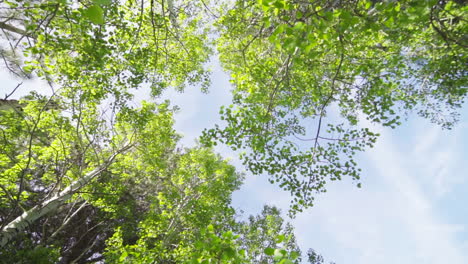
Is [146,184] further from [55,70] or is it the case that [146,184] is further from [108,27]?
[108,27]

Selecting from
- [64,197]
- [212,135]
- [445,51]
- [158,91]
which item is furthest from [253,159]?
[158,91]

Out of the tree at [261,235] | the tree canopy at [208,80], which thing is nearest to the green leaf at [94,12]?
the tree canopy at [208,80]

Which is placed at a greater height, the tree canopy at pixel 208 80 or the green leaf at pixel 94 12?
the tree canopy at pixel 208 80

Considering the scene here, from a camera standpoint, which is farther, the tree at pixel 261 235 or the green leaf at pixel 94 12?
the tree at pixel 261 235

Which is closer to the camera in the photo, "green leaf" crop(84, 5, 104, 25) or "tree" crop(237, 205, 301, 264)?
"green leaf" crop(84, 5, 104, 25)

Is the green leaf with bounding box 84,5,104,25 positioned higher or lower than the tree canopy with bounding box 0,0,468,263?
lower

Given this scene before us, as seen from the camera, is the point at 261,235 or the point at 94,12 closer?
the point at 94,12

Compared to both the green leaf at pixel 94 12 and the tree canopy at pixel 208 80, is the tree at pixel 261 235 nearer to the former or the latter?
the tree canopy at pixel 208 80

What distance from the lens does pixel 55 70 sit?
19.1 feet

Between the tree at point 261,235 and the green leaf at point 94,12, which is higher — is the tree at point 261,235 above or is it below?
above

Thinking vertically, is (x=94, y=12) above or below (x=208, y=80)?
below

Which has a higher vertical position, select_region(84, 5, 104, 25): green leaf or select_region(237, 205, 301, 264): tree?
select_region(237, 205, 301, 264): tree

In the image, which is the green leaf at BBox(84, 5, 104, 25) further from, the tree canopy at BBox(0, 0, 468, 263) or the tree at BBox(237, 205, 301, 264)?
the tree at BBox(237, 205, 301, 264)

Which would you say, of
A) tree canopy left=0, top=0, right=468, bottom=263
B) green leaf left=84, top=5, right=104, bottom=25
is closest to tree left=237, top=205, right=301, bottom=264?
tree canopy left=0, top=0, right=468, bottom=263
